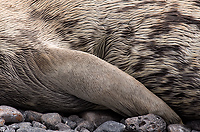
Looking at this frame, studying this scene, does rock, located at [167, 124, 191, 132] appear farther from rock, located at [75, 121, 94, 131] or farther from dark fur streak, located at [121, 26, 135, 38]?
dark fur streak, located at [121, 26, 135, 38]

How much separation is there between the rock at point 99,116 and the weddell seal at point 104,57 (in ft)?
0.23

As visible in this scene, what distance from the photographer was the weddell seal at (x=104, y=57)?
2.49m

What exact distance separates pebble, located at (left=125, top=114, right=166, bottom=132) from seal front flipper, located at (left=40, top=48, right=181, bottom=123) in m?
0.10

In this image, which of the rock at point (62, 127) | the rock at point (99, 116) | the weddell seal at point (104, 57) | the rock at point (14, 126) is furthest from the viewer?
the rock at point (99, 116)

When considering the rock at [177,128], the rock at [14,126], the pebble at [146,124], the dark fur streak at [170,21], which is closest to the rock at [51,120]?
the rock at [14,126]

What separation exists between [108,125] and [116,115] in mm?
415

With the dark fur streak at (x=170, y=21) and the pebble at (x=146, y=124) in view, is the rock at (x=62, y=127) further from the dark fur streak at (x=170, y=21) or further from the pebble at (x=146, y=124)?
the dark fur streak at (x=170, y=21)

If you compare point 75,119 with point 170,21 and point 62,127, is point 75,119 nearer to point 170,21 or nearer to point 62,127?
point 62,127

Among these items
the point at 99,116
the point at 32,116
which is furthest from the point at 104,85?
the point at 32,116

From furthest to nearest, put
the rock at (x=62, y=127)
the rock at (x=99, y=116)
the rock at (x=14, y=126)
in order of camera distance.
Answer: the rock at (x=99, y=116), the rock at (x=62, y=127), the rock at (x=14, y=126)

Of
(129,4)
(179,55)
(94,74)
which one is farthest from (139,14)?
(94,74)

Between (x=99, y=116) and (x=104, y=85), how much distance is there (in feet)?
1.15

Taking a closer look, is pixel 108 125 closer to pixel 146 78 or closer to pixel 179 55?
pixel 146 78

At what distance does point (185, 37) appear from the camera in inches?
99.7
